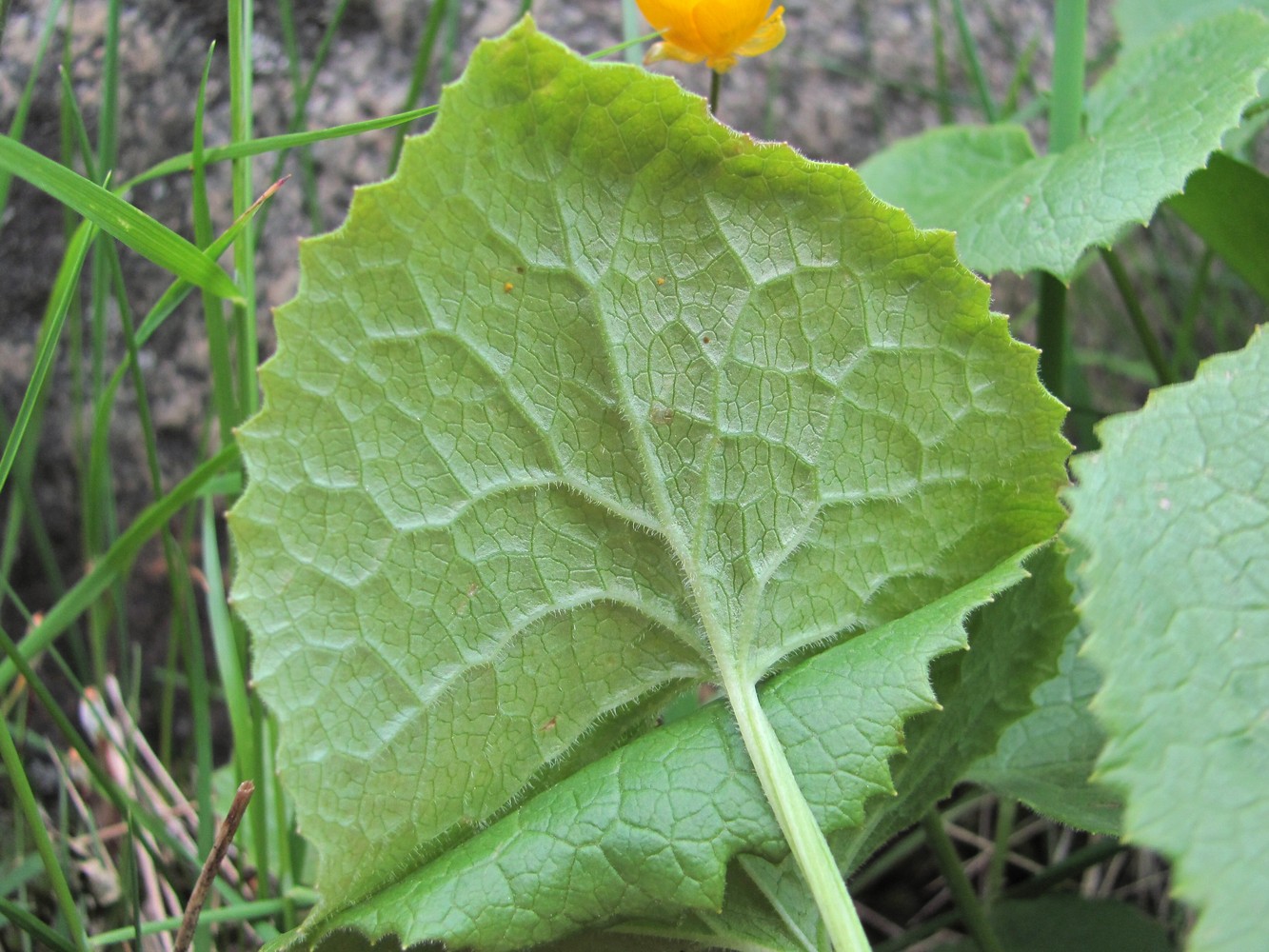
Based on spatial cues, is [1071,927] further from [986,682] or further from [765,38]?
[765,38]

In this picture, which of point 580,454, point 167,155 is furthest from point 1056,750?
point 167,155

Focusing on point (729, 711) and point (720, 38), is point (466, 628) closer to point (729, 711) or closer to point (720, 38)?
point (729, 711)

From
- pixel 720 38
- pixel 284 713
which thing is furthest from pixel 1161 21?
pixel 284 713

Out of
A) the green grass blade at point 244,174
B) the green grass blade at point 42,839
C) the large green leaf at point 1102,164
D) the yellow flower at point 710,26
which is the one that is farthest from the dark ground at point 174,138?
the green grass blade at point 42,839

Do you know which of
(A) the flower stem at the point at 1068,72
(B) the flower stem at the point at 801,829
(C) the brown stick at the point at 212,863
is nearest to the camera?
(B) the flower stem at the point at 801,829

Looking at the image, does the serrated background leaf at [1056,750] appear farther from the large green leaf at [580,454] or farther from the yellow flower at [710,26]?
the yellow flower at [710,26]

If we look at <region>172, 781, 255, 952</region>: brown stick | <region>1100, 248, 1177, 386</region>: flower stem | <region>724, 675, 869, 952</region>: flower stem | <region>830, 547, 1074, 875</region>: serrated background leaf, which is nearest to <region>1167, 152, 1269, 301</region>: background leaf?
<region>1100, 248, 1177, 386</region>: flower stem

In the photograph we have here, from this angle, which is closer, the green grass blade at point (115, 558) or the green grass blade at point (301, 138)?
the green grass blade at point (301, 138)
